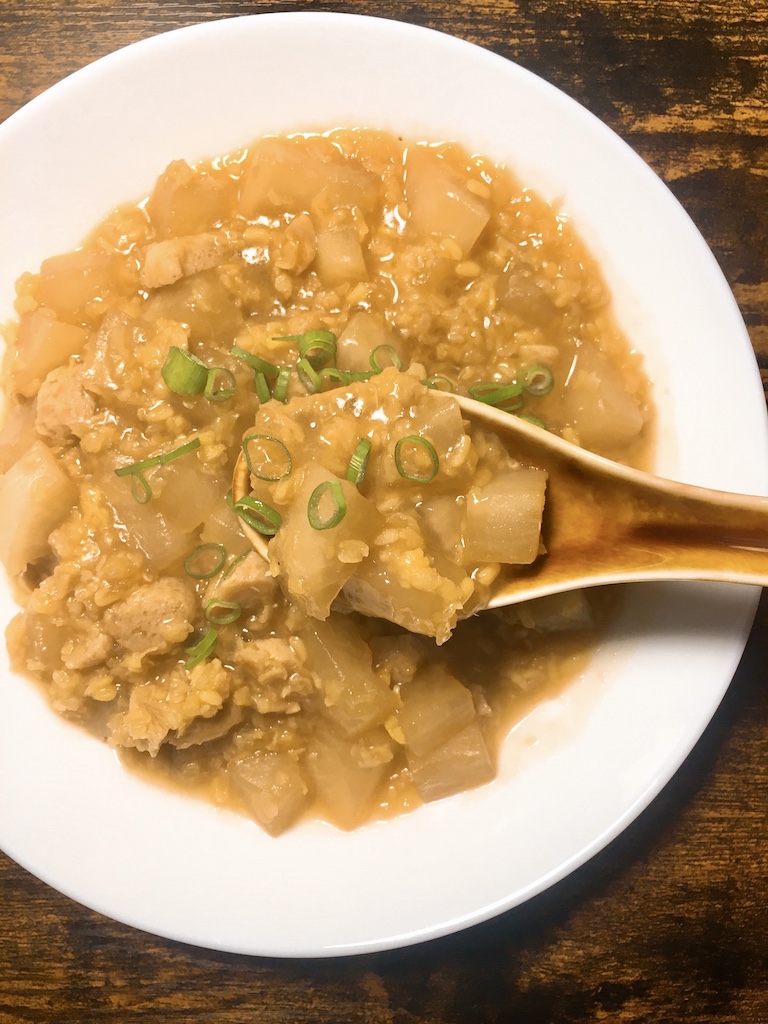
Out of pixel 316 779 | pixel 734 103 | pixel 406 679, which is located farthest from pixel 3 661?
pixel 734 103

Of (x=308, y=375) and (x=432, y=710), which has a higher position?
(x=308, y=375)

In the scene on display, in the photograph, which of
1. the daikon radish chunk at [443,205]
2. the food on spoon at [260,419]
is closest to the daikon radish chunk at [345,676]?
the food on spoon at [260,419]

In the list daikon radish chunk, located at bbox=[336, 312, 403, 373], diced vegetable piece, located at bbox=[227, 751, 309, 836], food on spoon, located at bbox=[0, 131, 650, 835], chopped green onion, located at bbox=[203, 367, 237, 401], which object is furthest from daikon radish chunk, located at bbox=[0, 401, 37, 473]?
diced vegetable piece, located at bbox=[227, 751, 309, 836]

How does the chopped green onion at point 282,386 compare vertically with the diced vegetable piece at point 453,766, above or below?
above

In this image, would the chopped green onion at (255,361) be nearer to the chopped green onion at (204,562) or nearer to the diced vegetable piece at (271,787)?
the chopped green onion at (204,562)

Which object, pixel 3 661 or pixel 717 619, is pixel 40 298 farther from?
pixel 717 619

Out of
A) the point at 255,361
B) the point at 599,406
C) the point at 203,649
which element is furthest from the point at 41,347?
the point at 599,406

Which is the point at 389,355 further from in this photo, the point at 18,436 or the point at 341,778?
the point at 341,778
